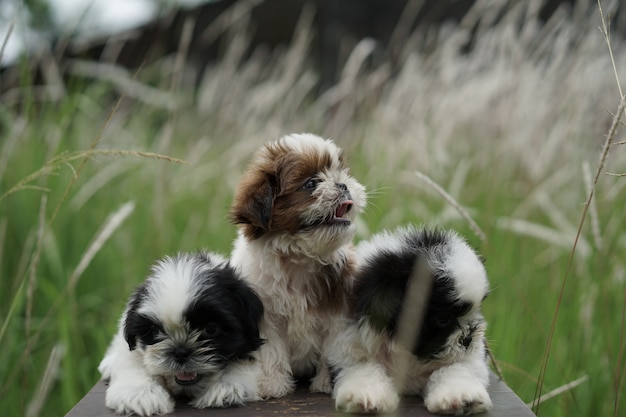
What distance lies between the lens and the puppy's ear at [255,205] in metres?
1.79

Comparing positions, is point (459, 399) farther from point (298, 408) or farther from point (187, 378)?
point (187, 378)

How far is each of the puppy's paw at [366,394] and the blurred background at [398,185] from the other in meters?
→ 0.77

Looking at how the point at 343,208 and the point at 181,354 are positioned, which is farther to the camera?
the point at 343,208

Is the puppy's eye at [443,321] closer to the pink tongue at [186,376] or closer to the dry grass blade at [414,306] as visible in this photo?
the dry grass blade at [414,306]

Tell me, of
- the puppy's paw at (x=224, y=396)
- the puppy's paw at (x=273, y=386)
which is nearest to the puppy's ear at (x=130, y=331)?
the puppy's paw at (x=224, y=396)

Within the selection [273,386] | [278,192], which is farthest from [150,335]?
[278,192]

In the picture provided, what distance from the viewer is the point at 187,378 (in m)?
1.77

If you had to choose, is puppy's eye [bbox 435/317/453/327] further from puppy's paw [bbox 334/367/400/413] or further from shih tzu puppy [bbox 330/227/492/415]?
puppy's paw [bbox 334/367/400/413]

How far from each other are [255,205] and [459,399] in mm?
663

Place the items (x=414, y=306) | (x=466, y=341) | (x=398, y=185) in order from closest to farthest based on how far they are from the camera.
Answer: (x=414, y=306) < (x=466, y=341) < (x=398, y=185)

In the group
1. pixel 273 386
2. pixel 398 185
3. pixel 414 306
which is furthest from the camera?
pixel 398 185

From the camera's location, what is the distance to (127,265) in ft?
11.0

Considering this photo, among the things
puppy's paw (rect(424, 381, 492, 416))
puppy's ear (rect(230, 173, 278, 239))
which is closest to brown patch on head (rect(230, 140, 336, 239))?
puppy's ear (rect(230, 173, 278, 239))

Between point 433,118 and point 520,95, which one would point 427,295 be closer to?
point 520,95
